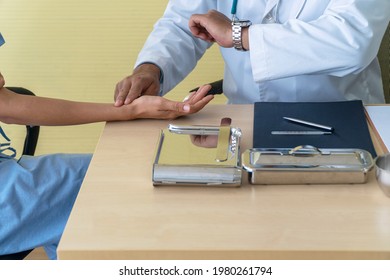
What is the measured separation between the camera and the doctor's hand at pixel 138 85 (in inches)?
56.6

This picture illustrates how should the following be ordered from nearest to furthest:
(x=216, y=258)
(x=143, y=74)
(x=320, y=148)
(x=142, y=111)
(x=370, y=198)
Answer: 1. (x=216, y=258)
2. (x=370, y=198)
3. (x=320, y=148)
4. (x=142, y=111)
5. (x=143, y=74)

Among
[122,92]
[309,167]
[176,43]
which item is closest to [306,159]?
[309,167]

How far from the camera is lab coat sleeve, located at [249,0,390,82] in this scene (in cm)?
135

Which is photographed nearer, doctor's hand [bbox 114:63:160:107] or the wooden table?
the wooden table

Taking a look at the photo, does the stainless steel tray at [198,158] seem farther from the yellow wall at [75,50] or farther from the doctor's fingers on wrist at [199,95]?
the yellow wall at [75,50]

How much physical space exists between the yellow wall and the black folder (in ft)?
5.10

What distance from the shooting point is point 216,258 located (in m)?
0.93

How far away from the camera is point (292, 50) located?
1.36m

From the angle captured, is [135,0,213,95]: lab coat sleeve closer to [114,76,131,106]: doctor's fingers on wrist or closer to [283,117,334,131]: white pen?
[114,76,131,106]: doctor's fingers on wrist

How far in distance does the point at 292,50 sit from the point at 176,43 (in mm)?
473

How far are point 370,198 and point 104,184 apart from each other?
442 mm

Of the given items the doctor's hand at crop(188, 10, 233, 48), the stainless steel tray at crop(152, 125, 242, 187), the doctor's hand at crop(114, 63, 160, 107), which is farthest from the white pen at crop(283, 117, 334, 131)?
the doctor's hand at crop(114, 63, 160, 107)

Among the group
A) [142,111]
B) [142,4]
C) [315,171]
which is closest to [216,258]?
[315,171]
